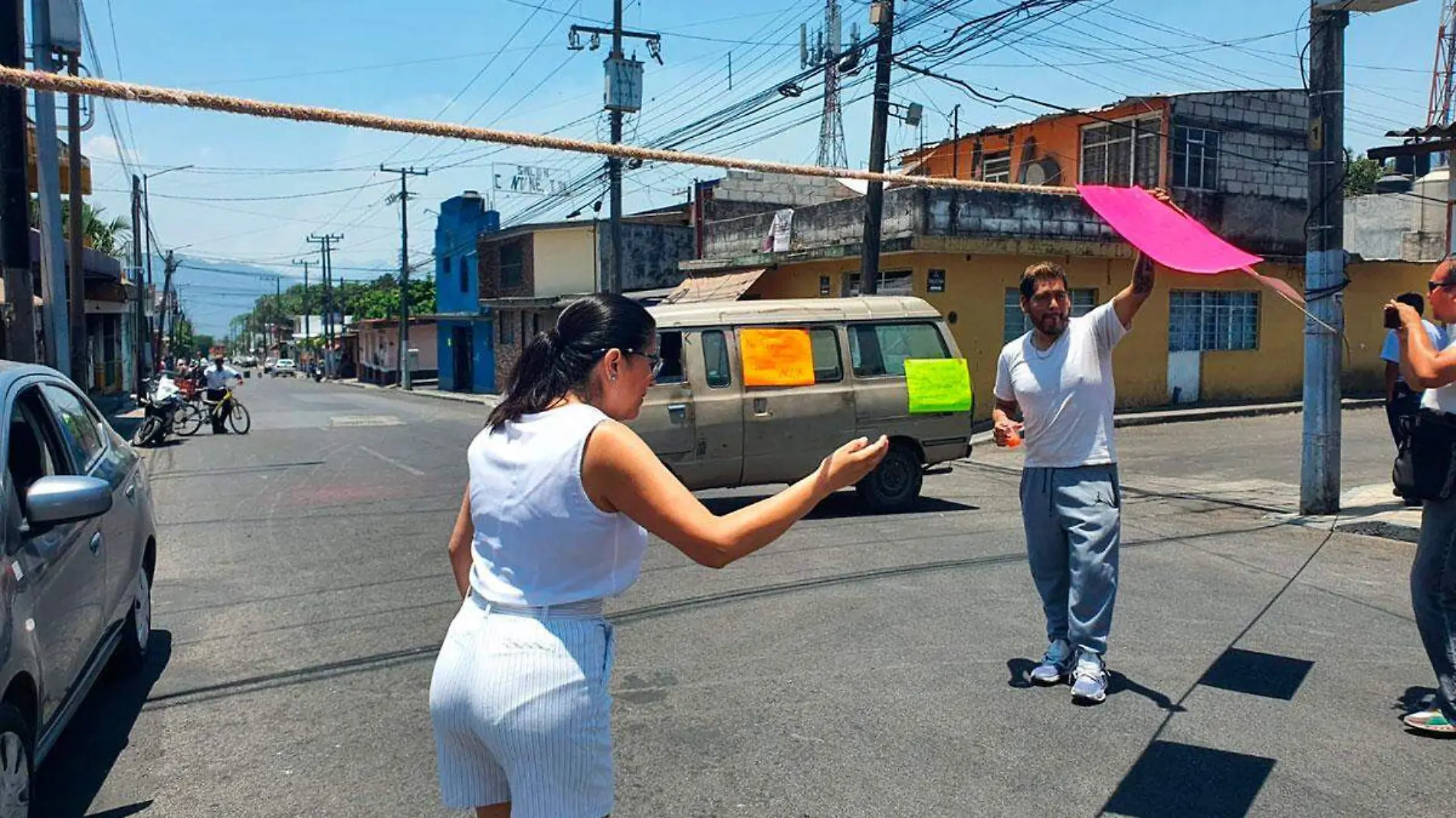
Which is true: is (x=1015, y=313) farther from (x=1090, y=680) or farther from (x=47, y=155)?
(x=1090, y=680)

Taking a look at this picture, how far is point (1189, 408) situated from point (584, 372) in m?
20.9

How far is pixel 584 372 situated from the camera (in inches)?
90.6

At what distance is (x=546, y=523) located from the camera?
2.16m

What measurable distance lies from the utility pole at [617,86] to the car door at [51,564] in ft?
62.5

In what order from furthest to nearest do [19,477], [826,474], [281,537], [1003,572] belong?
[281,537]
[1003,572]
[19,477]
[826,474]

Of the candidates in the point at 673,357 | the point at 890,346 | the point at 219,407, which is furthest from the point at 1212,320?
the point at 219,407

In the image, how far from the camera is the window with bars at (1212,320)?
20984mm

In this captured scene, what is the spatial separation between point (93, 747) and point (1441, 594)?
5.44 meters

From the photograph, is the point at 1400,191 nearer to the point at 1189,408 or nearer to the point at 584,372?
the point at 1189,408

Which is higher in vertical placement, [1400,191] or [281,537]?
[1400,191]

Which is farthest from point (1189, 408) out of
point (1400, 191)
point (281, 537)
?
point (281, 537)

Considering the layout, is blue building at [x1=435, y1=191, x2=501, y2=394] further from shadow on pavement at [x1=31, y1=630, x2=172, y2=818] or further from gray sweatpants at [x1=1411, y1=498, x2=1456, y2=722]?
gray sweatpants at [x1=1411, y1=498, x2=1456, y2=722]

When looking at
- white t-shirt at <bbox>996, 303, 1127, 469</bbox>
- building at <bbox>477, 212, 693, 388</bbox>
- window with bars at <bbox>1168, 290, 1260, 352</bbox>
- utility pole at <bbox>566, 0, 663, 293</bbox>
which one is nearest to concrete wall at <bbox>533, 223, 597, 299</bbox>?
building at <bbox>477, 212, 693, 388</bbox>

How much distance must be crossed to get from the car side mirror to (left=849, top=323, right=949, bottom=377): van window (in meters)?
7.46
